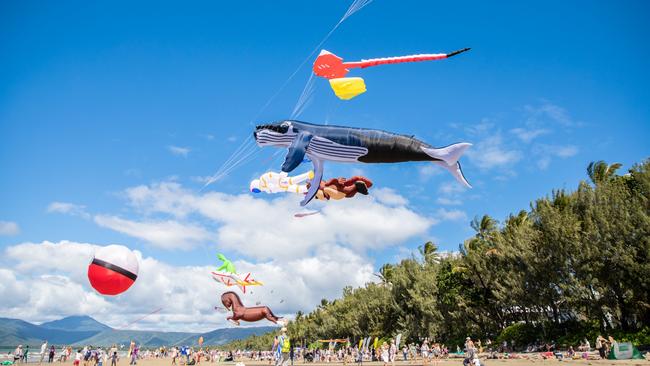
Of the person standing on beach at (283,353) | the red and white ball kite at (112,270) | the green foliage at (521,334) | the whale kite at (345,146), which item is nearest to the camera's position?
the whale kite at (345,146)

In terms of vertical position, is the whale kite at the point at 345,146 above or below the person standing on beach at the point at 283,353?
above

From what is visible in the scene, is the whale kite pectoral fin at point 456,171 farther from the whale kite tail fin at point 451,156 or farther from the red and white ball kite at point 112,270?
the red and white ball kite at point 112,270

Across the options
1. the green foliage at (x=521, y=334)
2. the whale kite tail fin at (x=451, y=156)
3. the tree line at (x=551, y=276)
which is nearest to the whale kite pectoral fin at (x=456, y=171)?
the whale kite tail fin at (x=451, y=156)

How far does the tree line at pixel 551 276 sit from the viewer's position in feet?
85.2

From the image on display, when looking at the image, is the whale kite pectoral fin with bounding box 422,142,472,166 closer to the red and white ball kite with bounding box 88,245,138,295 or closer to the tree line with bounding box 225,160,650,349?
the red and white ball kite with bounding box 88,245,138,295

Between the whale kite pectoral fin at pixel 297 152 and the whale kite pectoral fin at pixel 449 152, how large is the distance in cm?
308

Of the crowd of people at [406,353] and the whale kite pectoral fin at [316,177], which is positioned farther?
the crowd of people at [406,353]

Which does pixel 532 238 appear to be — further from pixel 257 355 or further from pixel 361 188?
pixel 257 355

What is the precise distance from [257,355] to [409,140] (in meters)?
61.3

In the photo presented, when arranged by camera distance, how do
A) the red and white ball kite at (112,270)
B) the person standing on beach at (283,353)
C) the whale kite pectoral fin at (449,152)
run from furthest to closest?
the person standing on beach at (283,353), the red and white ball kite at (112,270), the whale kite pectoral fin at (449,152)

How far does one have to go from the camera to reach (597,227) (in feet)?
89.0

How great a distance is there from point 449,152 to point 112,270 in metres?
9.10

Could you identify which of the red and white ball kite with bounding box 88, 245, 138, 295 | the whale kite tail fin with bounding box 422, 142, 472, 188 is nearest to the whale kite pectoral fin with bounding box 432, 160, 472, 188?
the whale kite tail fin with bounding box 422, 142, 472, 188

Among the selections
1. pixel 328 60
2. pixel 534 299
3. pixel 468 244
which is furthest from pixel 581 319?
pixel 328 60
